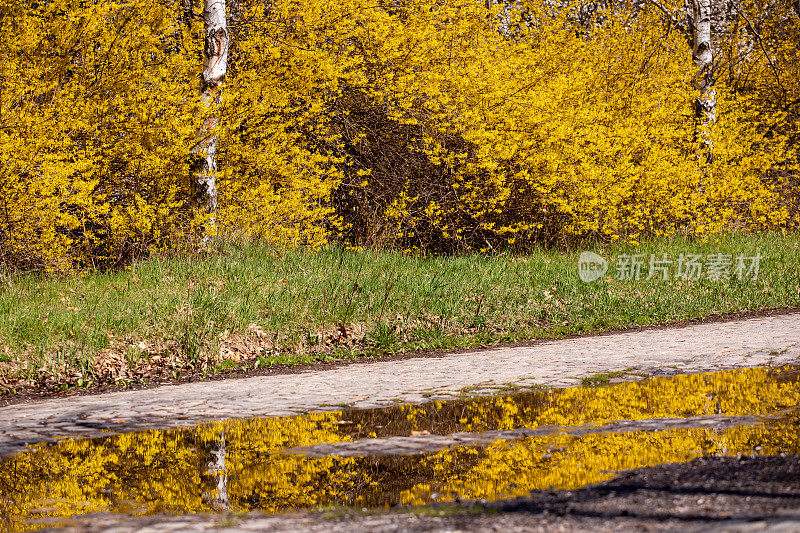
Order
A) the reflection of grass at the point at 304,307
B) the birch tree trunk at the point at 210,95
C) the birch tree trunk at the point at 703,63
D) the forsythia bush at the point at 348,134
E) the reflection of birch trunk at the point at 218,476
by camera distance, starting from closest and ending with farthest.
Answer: the reflection of birch trunk at the point at 218,476 → the reflection of grass at the point at 304,307 → the forsythia bush at the point at 348,134 → the birch tree trunk at the point at 210,95 → the birch tree trunk at the point at 703,63

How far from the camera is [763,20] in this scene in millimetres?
24375

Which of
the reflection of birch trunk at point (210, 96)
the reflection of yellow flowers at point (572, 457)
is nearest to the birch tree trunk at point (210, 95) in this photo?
the reflection of birch trunk at point (210, 96)

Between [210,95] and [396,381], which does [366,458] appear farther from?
[210,95]

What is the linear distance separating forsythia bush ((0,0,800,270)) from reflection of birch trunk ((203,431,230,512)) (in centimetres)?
728

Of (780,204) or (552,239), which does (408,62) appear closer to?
(552,239)

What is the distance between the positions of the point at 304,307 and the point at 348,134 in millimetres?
7300

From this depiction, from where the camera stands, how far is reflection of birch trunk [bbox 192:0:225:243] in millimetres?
13992

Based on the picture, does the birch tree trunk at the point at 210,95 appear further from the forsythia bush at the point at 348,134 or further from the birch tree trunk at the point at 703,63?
the birch tree trunk at the point at 703,63

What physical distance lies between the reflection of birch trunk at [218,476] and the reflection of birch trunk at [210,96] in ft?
28.6

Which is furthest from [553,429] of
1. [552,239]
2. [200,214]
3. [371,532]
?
[552,239]

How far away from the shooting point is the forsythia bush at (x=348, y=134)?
503 inches

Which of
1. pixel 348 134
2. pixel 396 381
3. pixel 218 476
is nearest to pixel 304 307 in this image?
pixel 396 381

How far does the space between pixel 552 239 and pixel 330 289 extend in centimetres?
765

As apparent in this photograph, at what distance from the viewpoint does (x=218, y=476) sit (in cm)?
475
